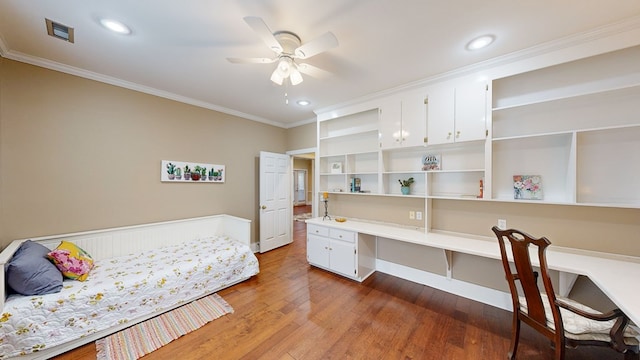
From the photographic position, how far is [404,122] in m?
2.96

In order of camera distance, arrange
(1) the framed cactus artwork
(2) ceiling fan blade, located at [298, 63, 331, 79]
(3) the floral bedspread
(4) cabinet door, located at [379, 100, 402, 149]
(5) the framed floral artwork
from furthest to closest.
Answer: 1. (1) the framed cactus artwork
2. (4) cabinet door, located at [379, 100, 402, 149]
3. (5) the framed floral artwork
4. (2) ceiling fan blade, located at [298, 63, 331, 79]
5. (3) the floral bedspread

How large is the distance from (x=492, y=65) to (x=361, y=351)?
3.12 m

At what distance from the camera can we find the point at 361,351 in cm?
188

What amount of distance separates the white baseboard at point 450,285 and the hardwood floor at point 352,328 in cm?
8

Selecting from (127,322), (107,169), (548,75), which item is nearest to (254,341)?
(127,322)

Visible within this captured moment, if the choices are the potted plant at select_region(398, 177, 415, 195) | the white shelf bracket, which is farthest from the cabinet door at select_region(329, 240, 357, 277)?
the white shelf bracket

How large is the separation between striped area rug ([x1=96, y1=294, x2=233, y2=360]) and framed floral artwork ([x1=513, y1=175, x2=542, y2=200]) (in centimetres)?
337

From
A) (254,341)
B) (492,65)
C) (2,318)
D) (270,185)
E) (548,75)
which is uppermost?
(492,65)

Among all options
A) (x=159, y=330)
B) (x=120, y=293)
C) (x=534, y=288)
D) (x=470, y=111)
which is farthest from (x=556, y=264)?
(x=120, y=293)

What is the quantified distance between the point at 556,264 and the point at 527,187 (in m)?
0.79

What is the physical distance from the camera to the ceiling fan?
162 cm

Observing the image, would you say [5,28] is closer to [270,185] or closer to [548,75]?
[270,185]

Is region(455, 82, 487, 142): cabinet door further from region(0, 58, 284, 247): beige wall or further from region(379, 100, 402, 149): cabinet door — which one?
region(0, 58, 284, 247): beige wall

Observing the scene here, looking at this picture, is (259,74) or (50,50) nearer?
(50,50)
